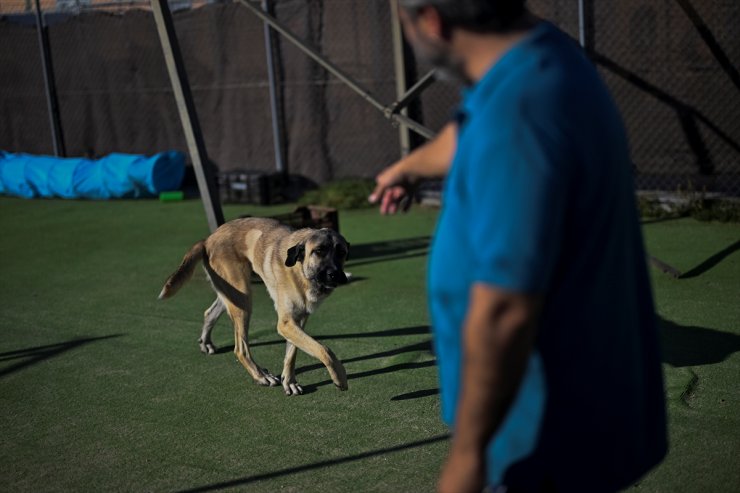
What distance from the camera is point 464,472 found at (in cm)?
Answer: 160

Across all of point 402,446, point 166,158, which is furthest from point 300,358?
point 166,158

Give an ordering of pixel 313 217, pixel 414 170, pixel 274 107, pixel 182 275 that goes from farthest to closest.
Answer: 1. pixel 274 107
2. pixel 313 217
3. pixel 182 275
4. pixel 414 170

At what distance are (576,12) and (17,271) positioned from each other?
678cm

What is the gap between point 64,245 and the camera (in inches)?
403

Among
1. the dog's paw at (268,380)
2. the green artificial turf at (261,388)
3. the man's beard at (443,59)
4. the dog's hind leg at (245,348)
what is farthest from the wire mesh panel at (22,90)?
the man's beard at (443,59)

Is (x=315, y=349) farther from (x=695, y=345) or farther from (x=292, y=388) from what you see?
(x=695, y=345)

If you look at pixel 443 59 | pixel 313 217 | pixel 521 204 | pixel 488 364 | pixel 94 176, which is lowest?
pixel 94 176

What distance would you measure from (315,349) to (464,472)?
3.64 m

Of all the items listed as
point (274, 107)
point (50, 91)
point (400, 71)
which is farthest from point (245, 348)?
point (50, 91)

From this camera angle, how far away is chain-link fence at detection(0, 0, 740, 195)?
940cm

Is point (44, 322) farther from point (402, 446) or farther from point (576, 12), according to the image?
point (576, 12)

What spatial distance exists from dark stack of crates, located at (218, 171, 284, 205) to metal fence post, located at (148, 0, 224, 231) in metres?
4.12

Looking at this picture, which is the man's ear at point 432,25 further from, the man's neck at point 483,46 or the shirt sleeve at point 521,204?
the shirt sleeve at point 521,204

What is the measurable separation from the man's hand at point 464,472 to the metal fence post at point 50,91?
14651 mm
